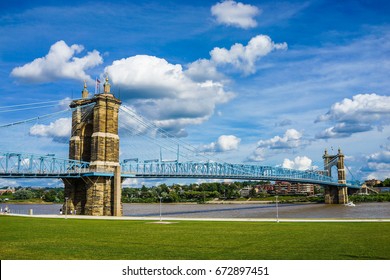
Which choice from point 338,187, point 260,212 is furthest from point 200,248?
point 338,187

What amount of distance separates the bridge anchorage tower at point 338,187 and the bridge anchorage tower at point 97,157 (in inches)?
3019

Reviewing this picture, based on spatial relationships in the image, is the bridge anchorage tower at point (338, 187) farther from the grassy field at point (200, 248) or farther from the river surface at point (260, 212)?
the grassy field at point (200, 248)

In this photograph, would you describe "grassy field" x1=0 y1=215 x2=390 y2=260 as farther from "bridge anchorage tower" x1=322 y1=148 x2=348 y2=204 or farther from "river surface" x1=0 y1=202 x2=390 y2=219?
"bridge anchorage tower" x1=322 y1=148 x2=348 y2=204

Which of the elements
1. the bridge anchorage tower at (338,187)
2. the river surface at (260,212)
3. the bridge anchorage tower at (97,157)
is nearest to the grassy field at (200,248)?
the bridge anchorage tower at (97,157)

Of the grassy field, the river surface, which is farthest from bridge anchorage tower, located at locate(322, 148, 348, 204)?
the grassy field

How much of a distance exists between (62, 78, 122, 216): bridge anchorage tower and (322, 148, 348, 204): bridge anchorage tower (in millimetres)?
76691

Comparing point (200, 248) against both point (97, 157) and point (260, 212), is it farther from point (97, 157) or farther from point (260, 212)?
point (260, 212)

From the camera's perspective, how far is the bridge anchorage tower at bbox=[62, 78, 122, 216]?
47.3 metres

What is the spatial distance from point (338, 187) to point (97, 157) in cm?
8231

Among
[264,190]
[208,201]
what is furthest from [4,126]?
[264,190]

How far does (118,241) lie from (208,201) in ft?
377

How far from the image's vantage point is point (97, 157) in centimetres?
4744

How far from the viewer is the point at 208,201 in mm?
131375
